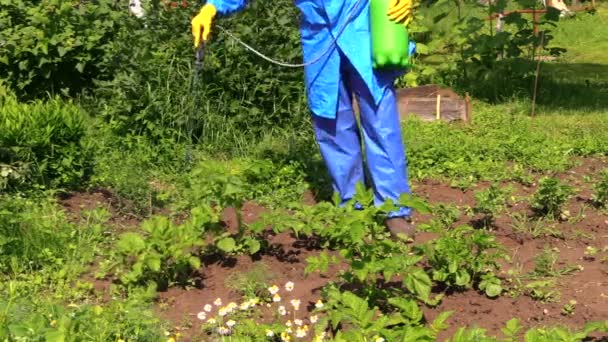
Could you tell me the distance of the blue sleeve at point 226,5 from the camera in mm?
4582

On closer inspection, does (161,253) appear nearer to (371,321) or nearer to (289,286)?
(289,286)

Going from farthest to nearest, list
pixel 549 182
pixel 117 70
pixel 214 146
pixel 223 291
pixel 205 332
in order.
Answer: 1. pixel 117 70
2. pixel 214 146
3. pixel 549 182
4. pixel 223 291
5. pixel 205 332

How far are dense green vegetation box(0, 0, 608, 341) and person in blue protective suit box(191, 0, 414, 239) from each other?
279mm

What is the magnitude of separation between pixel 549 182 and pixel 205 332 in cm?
214

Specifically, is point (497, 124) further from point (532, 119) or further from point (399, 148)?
point (399, 148)

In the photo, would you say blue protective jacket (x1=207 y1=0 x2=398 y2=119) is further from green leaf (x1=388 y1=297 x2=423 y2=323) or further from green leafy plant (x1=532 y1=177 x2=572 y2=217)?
green leaf (x1=388 y1=297 x2=423 y2=323)

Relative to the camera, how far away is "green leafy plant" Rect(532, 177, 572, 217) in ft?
16.2

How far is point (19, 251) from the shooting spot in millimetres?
4422

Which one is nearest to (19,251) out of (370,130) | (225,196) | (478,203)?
(225,196)

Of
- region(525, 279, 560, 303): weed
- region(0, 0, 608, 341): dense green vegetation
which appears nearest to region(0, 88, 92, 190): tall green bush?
region(0, 0, 608, 341): dense green vegetation

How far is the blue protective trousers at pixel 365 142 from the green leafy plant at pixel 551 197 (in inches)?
Answer: 30.5

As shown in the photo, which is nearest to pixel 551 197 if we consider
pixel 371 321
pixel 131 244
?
pixel 371 321

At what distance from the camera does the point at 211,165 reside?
14.8ft

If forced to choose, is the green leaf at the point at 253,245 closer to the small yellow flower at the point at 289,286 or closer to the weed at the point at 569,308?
the small yellow flower at the point at 289,286
